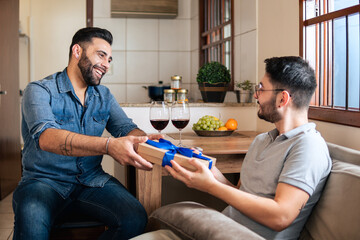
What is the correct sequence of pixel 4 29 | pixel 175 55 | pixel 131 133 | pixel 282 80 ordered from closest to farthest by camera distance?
pixel 282 80, pixel 131 133, pixel 4 29, pixel 175 55

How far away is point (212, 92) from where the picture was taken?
3.03m

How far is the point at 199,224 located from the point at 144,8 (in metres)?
4.07

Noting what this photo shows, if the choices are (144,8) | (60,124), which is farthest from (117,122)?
(144,8)

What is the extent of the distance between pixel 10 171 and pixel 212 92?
2.31 metres

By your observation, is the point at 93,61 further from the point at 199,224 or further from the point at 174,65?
the point at 174,65

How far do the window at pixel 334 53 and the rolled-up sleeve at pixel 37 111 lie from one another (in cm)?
135

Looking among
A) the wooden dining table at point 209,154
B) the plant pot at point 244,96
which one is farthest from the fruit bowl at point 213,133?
the plant pot at point 244,96

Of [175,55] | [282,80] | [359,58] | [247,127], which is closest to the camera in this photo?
[282,80]

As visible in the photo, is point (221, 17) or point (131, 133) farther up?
point (221, 17)

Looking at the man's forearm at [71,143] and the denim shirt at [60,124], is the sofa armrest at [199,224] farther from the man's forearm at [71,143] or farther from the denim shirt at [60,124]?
the denim shirt at [60,124]

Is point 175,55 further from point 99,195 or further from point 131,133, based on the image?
point 99,195

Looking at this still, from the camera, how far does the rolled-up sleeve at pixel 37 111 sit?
1705 mm

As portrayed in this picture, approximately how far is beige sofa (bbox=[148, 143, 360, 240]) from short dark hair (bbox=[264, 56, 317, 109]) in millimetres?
240

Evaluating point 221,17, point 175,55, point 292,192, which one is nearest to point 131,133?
point 292,192
